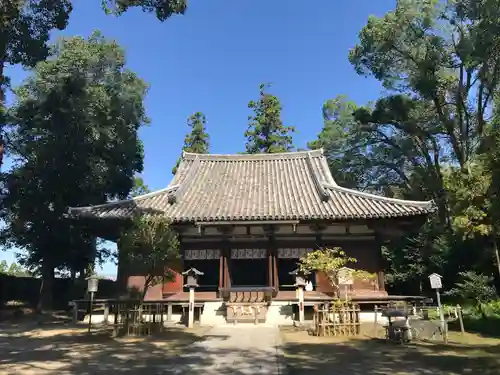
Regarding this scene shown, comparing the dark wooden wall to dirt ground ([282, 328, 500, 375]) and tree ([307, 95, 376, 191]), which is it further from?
tree ([307, 95, 376, 191])

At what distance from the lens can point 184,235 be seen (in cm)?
1772

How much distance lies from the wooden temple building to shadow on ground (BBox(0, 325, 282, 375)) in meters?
5.15

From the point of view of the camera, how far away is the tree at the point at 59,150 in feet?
69.2

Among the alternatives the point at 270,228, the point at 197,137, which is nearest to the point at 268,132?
the point at 197,137

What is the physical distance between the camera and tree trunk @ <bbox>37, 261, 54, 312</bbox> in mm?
21156

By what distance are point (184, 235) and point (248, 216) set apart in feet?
10.8

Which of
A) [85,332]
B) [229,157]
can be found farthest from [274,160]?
[85,332]

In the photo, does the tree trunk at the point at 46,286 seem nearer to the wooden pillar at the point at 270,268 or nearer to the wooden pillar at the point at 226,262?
the wooden pillar at the point at 226,262

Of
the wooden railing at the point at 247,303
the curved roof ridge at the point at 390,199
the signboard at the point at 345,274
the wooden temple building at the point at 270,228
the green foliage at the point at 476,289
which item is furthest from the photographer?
the wooden temple building at the point at 270,228

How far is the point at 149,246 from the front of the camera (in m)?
12.0

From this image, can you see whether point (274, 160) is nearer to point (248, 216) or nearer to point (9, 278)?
point (248, 216)

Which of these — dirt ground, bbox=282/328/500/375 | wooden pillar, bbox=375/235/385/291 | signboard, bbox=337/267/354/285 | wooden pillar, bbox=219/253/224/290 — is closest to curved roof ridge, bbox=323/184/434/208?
wooden pillar, bbox=375/235/385/291

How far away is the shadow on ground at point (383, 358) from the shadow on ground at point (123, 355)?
3.38ft

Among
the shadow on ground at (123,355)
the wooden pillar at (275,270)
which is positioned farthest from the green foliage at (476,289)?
the shadow on ground at (123,355)
